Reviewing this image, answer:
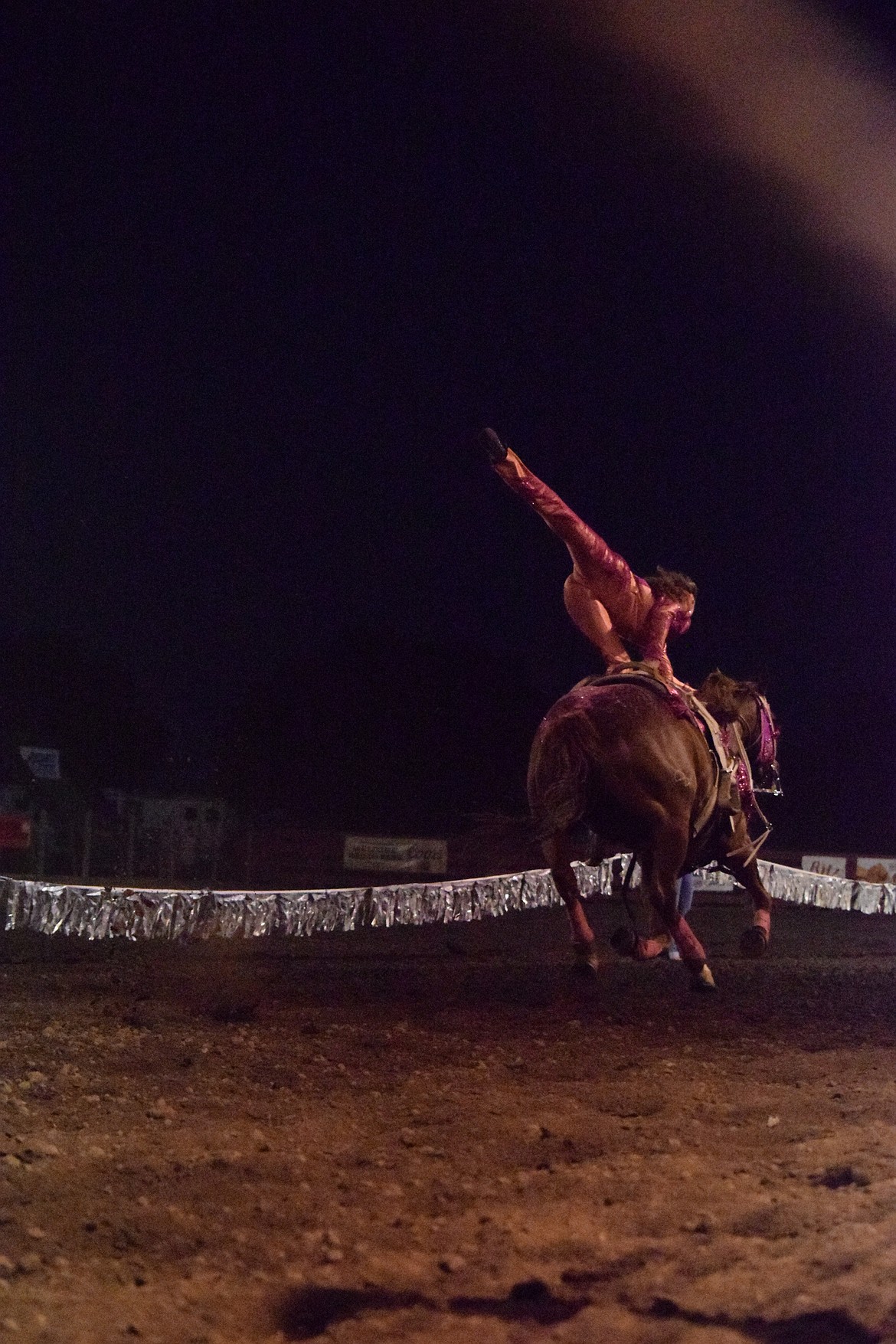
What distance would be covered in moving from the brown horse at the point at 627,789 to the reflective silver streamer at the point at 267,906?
11.2 ft

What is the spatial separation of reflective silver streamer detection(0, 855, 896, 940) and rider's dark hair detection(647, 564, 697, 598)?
3495 millimetres

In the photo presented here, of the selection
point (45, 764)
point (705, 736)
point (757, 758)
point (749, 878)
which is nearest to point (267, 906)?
point (757, 758)

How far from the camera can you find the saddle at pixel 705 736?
846 cm

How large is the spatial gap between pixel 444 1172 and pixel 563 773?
3.46m

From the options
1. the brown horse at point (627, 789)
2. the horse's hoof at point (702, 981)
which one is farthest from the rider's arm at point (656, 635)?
the horse's hoof at point (702, 981)

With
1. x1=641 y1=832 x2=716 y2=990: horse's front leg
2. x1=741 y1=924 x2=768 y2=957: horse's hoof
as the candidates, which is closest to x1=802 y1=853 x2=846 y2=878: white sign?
x1=741 y1=924 x2=768 y2=957: horse's hoof

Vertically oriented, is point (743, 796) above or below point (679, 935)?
above

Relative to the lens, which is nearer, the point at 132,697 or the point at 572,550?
the point at 572,550

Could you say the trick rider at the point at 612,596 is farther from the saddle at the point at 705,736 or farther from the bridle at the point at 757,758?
the bridle at the point at 757,758

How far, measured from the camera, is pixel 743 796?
9.55 meters

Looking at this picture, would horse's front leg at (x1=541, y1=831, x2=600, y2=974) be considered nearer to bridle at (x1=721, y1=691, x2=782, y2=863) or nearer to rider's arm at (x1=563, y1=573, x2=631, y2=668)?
rider's arm at (x1=563, y1=573, x2=631, y2=668)

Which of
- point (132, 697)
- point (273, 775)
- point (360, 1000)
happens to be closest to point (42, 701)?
point (132, 697)

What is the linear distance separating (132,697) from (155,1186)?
69.7 meters

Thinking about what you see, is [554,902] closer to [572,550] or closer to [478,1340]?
[572,550]
